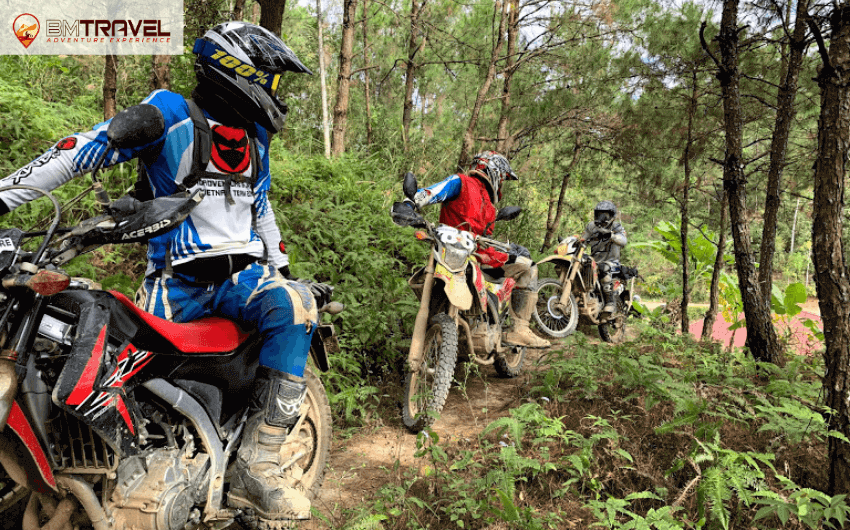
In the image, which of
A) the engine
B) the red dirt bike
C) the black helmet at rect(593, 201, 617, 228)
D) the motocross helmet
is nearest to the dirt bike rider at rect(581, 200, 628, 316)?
the black helmet at rect(593, 201, 617, 228)

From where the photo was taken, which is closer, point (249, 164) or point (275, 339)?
point (275, 339)

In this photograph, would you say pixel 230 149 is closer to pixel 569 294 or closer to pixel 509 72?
pixel 569 294

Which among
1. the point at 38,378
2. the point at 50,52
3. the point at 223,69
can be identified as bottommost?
the point at 38,378

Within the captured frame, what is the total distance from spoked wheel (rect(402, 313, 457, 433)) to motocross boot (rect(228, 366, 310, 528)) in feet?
5.67

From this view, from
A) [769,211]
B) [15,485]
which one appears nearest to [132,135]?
[15,485]

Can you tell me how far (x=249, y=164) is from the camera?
8.72 ft

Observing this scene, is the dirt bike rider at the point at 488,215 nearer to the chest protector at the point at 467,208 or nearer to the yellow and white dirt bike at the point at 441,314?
the chest protector at the point at 467,208

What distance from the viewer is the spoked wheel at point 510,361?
5895 millimetres

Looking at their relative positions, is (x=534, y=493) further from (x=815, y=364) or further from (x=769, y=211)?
(x=769, y=211)

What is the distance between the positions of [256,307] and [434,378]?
7.14 feet

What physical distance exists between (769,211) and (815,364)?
178 centimetres

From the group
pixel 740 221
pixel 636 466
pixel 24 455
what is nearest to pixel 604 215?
pixel 740 221

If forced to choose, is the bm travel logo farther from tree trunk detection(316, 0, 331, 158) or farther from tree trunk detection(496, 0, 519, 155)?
tree trunk detection(496, 0, 519, 155)

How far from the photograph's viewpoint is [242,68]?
8.16 feet
